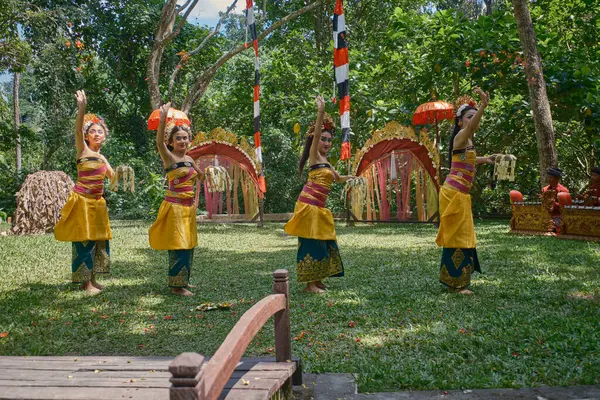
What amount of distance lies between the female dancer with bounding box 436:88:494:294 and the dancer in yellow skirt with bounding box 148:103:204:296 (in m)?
2.59

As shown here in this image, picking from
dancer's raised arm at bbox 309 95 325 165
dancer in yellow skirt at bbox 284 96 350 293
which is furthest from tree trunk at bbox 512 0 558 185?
dancer's raised arm at bbox 309 95 325 165

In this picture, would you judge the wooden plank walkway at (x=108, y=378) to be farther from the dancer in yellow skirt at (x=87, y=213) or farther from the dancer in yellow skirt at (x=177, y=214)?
the dancer in yellow skirt at (x=87, y=213)

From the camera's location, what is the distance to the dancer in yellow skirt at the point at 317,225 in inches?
234

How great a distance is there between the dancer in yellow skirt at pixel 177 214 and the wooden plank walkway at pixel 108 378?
286cm

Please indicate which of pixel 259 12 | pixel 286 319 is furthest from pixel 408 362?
pixel 259 12

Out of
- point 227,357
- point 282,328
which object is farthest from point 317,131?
point 227,357

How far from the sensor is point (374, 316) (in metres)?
4.91

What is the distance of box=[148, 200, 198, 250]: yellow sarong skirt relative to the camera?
5973mm

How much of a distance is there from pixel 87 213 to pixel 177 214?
102cm

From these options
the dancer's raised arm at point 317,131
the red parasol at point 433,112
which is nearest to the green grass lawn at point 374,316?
the dancer's raised arm at point 317,131

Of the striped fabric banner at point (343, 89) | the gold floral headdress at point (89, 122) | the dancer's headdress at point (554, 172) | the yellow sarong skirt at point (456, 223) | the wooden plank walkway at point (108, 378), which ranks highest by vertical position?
the striped fabric banner at point (343, 89)

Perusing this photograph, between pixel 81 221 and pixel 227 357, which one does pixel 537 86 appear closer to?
pixel 81 221

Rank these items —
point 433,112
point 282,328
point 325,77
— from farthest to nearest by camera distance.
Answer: point 325,77 < point 433,112 < point 282,328

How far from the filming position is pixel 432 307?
514 centimetres
